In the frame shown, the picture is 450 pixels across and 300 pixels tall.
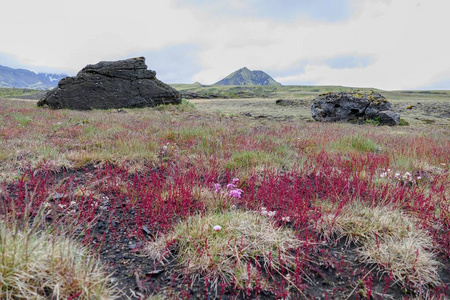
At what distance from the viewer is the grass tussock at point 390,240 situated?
211 cm

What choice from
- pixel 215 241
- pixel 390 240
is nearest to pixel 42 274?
pixel 215 241

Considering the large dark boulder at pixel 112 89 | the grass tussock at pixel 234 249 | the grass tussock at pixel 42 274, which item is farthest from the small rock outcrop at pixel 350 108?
the grass tussock at pixel 42 274

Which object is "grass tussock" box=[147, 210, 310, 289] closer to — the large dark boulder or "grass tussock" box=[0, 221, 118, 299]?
"grass tussock" box=[0, 221, 118, 299]

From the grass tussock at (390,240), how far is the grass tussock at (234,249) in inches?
23.4

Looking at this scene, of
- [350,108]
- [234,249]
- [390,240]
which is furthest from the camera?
[350,108]

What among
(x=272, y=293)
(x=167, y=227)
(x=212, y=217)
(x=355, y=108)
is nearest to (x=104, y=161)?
(x=167, y=227)

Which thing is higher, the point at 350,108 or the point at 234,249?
the point at 350,108

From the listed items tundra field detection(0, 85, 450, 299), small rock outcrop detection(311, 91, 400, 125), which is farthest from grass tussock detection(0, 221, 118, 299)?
small rock outcrop detection(311, 91, 400, 125)

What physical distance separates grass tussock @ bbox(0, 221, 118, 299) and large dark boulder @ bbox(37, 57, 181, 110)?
52.1 feet

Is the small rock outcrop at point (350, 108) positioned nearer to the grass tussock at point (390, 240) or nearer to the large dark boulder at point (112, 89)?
the large dark boulder at point (112, 89)

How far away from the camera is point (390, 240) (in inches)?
98.4

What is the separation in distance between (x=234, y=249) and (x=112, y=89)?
17022 mm

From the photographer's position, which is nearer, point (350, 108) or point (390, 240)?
point (390, 240)

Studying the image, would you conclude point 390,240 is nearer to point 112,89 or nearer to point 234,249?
point 234,249
